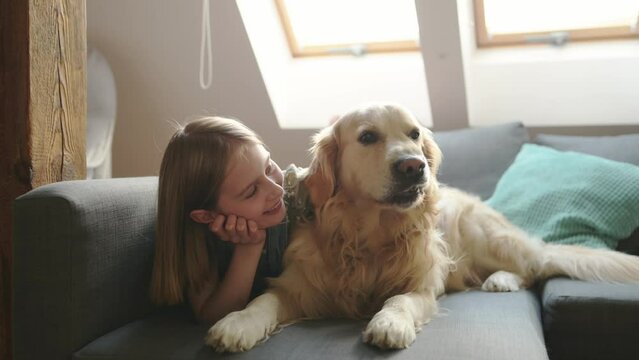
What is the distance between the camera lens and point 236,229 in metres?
1.33

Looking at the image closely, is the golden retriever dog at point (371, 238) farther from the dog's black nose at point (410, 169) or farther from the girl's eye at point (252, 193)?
the girl's eye at point (252, 193)

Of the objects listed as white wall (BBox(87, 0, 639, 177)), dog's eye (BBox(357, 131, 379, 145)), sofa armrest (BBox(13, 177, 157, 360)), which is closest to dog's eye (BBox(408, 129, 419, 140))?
dog's eye (BBox(357, 131, 379, 145))

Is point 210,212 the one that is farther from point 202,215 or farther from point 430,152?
point 430,152

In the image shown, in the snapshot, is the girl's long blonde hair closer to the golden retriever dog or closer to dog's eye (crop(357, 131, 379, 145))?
the golden retriever dog

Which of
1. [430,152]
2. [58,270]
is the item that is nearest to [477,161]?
[430,152]

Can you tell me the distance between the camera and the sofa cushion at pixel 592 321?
4.41 feet

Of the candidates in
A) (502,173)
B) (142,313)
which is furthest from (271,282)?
(502,173)

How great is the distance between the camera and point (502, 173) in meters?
2.29

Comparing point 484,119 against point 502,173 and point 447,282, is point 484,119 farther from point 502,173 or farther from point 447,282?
point 447,282

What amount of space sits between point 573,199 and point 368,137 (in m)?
0.90

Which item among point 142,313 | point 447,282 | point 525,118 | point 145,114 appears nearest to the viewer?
point 142,313

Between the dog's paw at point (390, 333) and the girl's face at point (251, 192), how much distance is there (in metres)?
0.38

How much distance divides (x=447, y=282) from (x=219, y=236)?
2.42 ft

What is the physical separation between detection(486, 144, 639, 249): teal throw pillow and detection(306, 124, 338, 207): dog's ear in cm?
86
